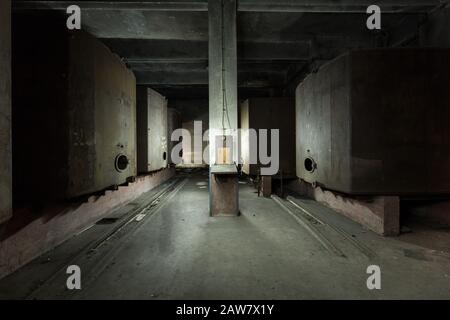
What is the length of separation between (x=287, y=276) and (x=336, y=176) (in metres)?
3.14

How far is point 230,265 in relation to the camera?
366 centimetres

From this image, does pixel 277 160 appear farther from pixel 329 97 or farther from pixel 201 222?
pixel 201 222

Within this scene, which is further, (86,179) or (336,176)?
(336,176)

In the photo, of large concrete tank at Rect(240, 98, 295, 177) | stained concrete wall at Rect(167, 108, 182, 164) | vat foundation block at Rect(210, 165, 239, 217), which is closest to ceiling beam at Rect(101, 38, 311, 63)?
large concrete tank at Rect(240, 98, 295, 177)

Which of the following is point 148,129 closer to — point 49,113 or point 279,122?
point 279,122

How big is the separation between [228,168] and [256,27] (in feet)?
16.8

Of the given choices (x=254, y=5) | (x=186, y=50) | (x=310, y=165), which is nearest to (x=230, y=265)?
(x=310, y=165)

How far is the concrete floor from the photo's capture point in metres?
2.98

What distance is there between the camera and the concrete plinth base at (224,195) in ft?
20.8

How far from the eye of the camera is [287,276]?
335cm

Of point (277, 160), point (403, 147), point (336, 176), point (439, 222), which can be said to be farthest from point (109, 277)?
point (277, 160)

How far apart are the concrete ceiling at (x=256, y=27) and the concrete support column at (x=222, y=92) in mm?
509

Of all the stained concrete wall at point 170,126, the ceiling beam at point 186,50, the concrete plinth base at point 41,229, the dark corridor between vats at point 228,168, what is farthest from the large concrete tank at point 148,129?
the concrete plinth base at point 41,229

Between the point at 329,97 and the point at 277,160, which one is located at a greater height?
the point at 329,97
